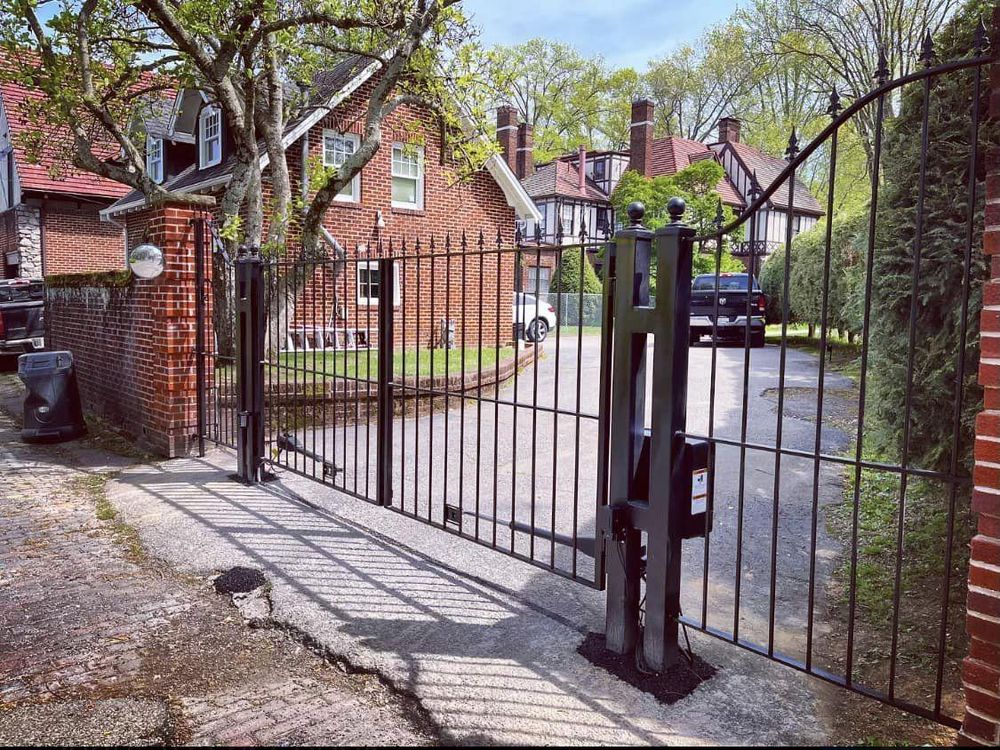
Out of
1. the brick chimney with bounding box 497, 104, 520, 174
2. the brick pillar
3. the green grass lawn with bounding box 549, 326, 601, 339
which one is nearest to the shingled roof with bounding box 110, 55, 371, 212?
the green grass lawn with bounding box 549, 326, 601, 339

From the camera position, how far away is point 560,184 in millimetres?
35594

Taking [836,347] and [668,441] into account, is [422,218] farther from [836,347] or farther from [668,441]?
[668,441]

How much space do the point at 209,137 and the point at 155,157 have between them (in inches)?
94.6

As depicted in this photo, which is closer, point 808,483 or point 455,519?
point 455,519

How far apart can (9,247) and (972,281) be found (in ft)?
78.4

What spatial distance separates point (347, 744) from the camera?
2.73 metres

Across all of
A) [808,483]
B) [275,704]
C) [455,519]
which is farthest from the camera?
[808,483]

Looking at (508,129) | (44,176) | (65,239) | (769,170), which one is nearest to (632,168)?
(508,129)

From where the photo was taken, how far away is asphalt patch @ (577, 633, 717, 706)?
305 centimetres

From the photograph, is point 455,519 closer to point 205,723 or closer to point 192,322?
point 205,723

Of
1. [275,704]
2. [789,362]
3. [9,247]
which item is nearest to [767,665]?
[275,704]

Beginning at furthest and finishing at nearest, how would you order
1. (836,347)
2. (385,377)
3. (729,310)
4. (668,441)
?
(836,347) < (729,310) < (385,377) < (668,441)

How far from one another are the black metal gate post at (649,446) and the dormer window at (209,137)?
15264 millimetres

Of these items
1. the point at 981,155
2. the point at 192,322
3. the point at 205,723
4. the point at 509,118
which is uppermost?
the point at 509,118
